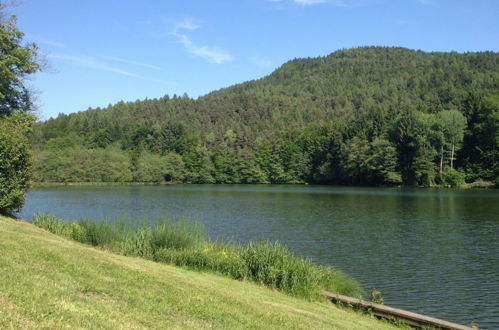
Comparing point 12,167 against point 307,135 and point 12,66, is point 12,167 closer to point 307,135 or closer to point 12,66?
point 12,66

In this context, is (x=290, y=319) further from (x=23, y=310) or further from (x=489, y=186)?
(x=489, y=186)

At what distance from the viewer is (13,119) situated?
2712cm

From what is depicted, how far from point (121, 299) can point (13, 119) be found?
2275cm

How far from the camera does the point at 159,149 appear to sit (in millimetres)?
143875

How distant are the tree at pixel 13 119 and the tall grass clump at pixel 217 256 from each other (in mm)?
3191

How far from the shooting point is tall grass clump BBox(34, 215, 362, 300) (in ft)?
47.6

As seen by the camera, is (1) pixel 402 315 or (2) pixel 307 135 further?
(2) pixel 307 135

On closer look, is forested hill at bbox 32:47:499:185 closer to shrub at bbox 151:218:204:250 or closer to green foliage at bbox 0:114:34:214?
green foliage at bbox 0:114:34:214

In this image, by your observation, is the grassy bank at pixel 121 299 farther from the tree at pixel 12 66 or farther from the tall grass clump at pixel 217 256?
the tree at pixel 12 66

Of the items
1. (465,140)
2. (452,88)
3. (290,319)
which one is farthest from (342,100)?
(290,319)

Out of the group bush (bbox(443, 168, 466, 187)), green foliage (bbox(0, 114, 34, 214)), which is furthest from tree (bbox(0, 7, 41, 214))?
bush (bbox(443, 168, 466, 187))

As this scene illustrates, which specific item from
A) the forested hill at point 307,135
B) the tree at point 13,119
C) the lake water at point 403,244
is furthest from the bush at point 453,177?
the tree at point 13,119

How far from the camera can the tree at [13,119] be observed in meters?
20.4

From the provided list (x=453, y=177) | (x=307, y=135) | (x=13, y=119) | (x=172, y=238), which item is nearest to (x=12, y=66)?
(x=13, y=119)
